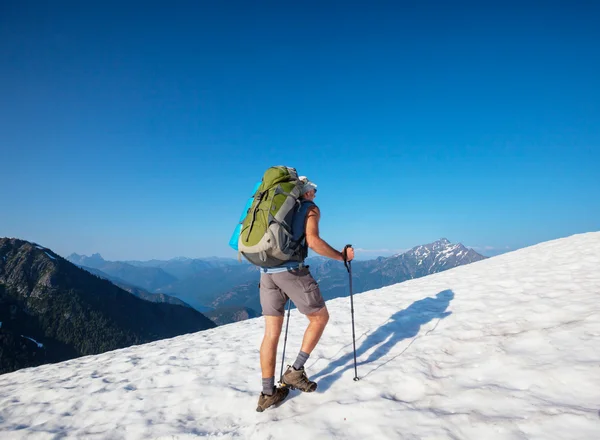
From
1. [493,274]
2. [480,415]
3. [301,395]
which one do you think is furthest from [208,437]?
[493,274]

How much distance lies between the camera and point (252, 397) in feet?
18.3

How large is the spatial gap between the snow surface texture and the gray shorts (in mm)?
1543

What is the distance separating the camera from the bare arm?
4562mm

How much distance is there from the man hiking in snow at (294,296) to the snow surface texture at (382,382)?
18.1 inches

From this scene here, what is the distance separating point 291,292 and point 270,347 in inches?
35.8

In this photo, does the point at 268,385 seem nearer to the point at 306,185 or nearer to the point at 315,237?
the point at 315,237

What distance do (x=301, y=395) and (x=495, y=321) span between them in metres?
5.46

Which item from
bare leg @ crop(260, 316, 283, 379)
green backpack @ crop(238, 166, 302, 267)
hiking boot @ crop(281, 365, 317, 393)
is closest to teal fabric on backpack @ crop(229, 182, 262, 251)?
green backpack @ crop(238, 166, 302, 267)

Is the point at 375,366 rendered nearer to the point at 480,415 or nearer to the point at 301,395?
the point at 301,395

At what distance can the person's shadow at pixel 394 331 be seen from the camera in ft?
20.2

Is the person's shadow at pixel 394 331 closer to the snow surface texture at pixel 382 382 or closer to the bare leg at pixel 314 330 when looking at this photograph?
the snow surface texture at pixel 382 382

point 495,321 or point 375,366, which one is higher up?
point 495,321

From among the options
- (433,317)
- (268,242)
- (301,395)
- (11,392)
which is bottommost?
(11,392)

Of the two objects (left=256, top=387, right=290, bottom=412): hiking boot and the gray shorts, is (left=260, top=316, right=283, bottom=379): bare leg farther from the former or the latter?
(left=256, top=387, right=290, bottom=412): hiking boot
